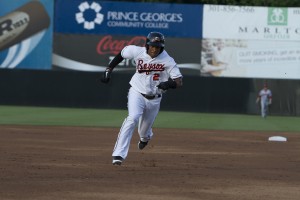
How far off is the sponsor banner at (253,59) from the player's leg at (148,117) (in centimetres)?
2305

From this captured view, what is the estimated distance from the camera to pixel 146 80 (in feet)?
37.0

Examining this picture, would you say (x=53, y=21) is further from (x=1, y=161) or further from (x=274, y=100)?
(x=1, y=161)

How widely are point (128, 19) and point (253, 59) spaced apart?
5609mm

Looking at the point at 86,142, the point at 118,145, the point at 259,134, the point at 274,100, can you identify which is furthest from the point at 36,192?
the point at 274,100

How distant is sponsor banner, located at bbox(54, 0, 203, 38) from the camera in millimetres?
35750

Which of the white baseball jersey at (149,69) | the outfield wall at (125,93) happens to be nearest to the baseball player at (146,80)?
the white baseball jersey at (149,69)

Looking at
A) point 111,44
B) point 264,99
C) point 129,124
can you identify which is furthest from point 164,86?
point 111,44

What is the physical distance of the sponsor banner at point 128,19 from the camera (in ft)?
117

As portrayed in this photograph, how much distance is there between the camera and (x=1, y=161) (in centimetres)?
1151

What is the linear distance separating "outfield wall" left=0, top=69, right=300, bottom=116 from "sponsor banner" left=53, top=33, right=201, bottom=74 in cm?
200

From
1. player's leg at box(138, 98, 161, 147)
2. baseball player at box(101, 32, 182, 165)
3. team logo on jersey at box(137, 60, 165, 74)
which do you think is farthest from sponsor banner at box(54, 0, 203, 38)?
team logo on jersey at box(137, 60, 165, 74)

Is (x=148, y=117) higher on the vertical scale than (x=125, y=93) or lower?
lower

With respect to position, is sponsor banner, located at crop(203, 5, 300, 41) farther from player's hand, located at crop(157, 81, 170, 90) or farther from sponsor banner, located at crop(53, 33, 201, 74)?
player's hand, located at crop(157, 81, 170, 90)

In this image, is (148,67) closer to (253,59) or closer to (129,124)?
(129,124)
